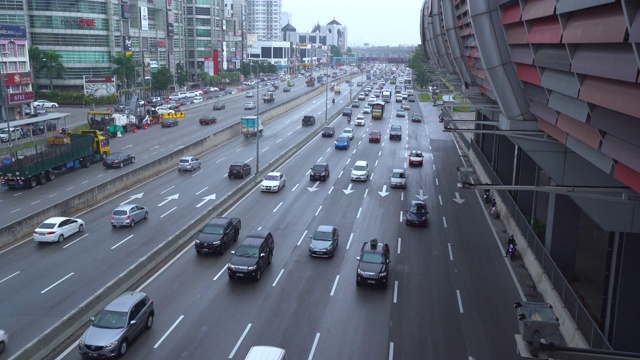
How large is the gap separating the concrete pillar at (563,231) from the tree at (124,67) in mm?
97172

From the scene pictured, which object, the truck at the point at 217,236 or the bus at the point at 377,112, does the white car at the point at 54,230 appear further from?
the bus at the point at 377,112

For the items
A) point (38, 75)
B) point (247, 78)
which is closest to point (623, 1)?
point (38, 75)

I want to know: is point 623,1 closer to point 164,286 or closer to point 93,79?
point 164,286

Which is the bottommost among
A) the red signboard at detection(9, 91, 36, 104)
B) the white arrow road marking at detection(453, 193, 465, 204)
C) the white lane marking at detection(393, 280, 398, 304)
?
the white arrow road marking at detection(453, 193, 465, 204)

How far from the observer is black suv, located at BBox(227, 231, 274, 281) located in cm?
2531

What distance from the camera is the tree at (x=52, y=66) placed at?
98.8 m

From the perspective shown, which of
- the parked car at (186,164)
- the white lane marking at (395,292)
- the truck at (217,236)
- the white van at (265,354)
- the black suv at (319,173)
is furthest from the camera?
the parked car at (186,164)

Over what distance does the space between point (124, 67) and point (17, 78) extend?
30715mm

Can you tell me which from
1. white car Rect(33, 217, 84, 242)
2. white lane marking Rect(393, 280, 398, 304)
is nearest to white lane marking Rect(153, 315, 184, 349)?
white lane marking Rect(393, 280, 398, 304)

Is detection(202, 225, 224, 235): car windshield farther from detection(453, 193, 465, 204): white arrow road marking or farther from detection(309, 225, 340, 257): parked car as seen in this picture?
detection(453, 193, 465, 204): white arrow road marking

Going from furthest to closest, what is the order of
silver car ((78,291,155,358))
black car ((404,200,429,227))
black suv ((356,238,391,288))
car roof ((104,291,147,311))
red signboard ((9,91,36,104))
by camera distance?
red signboard ((9,91,36,104)) < black car ((404,200,429,227)) < black suv ((356,238,391,288)) < car roof ((104,291,147,311)) < silver car ((78,291,155,358))

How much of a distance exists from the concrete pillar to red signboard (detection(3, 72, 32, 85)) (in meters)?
72.6

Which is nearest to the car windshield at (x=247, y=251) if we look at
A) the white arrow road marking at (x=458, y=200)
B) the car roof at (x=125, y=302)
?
the car roof at (x=125, y=302)

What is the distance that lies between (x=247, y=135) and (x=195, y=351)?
5428cm
